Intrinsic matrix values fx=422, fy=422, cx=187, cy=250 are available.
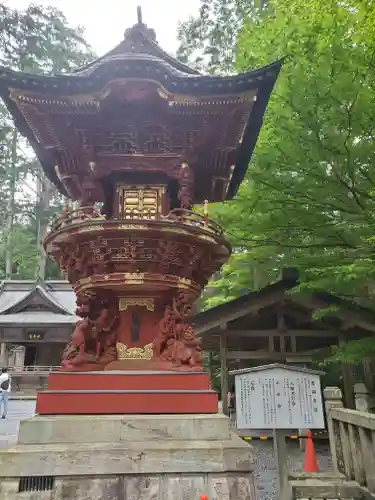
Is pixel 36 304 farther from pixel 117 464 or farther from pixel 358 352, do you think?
pixel 117 464

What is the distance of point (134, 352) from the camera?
8000mm

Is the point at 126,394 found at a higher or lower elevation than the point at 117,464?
higher

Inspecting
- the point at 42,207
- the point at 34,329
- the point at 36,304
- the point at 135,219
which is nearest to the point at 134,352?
the point at 135,219

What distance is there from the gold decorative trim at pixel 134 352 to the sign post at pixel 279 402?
175 cm

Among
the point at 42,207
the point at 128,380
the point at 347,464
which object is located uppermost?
the point at 42,207

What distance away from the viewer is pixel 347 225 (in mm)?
8414

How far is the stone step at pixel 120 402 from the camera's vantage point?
23.2 feet

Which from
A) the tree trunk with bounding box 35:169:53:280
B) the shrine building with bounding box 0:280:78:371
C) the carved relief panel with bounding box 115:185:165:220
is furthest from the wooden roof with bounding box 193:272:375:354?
the tree trunk with bounding box 35:169:53:280

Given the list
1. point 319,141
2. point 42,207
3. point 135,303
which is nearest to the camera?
Answer: point 319,141

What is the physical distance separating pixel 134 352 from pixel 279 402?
280 cm

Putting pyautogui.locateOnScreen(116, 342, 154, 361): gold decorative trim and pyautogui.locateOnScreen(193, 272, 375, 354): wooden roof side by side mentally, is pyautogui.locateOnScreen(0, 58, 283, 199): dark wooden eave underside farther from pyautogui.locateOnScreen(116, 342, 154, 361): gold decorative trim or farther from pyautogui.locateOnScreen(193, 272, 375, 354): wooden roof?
pyautogui.locateOnScreen(193, 272, 375, 354): wooden roof

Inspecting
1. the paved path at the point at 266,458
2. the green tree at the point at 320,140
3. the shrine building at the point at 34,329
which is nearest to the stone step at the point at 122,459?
the paved path at the point at 266,458

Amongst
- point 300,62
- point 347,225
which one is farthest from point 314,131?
point 347,225

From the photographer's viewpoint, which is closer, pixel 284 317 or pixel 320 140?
pixel 320 140
